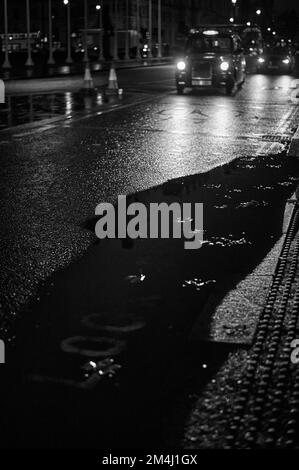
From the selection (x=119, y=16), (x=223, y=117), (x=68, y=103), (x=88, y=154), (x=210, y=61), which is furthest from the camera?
(x=119, y=16)

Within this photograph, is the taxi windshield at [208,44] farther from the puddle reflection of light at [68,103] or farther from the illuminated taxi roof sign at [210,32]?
the puddle reflection of light at [68,103]

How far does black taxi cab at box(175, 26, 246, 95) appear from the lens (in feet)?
83.8

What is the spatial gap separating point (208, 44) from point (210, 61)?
141 centimetres

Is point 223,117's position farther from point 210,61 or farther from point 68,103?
point 210,61

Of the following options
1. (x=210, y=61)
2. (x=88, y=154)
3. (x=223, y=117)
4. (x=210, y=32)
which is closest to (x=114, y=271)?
(x=88, y=154)

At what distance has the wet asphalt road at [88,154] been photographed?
6.50 m

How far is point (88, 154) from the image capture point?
1205 centimetres

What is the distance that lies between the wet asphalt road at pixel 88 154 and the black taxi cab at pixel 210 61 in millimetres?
2050

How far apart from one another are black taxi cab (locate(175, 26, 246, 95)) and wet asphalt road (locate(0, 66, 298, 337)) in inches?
80.7

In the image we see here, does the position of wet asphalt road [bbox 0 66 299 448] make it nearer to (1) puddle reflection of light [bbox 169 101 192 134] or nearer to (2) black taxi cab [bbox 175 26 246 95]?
(1) puddle reflection of light [bbox 169 101 192 134]

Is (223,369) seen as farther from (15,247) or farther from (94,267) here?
(15,247)

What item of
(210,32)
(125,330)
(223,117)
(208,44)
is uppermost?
(210,32)

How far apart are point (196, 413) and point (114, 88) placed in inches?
897

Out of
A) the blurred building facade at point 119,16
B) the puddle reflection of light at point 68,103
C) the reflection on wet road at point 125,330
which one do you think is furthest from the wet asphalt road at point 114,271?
the blurred building facade at point 119,16
